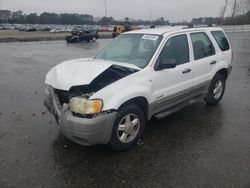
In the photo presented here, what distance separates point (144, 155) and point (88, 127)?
1022mm

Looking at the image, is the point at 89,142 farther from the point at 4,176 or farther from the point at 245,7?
the point at 245,7

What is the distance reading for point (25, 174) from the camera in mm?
3709

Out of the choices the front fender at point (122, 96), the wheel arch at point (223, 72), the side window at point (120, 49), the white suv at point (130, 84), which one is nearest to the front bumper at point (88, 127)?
the white suv at point (130, 84)

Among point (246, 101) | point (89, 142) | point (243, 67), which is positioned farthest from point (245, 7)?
point (89, 142)

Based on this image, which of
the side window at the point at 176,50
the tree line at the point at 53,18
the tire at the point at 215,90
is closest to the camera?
the side window at the point at 176,50

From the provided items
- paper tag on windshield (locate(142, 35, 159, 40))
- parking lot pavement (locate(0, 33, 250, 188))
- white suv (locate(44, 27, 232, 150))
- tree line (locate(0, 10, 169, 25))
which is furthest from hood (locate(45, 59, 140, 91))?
tree line (locate(0, 10, 169, 25))

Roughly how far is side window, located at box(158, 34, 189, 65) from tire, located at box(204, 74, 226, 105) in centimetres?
129

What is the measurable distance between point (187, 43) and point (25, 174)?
12.1ft

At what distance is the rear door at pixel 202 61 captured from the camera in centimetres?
561

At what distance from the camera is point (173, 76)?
4.99m

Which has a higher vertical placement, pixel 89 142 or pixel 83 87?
pixel 83 87

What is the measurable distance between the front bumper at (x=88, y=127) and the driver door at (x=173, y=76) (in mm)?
1109

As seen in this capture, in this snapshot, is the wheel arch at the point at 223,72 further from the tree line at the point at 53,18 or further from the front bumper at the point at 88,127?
the tree line at the point at 53,18

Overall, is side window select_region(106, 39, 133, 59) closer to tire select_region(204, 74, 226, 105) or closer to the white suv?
the white suv
